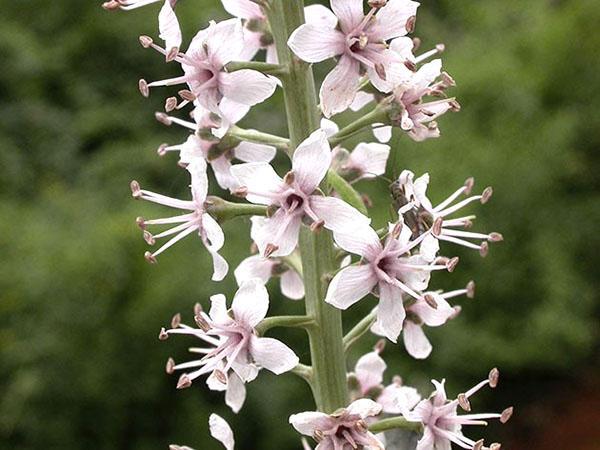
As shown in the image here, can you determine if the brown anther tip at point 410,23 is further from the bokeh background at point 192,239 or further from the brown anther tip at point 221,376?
the bokeh background at point 192,239

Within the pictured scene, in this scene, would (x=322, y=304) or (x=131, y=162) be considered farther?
(x=131, y=162)

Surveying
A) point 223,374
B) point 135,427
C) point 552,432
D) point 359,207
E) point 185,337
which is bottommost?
point 552,432

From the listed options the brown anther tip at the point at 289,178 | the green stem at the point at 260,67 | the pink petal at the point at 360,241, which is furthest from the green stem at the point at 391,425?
the green stem at the point at 260,67

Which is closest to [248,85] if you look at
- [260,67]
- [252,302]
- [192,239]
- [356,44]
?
[260,67]

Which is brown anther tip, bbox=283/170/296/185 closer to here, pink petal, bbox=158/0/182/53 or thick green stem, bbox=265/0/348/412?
thick green stem, bbox=265/0/348/412

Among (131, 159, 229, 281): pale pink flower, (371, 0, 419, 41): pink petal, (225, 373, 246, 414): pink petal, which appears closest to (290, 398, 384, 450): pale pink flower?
(225, 373, 246, 414): pink petal

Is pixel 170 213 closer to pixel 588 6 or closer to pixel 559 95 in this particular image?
pixel 559 95

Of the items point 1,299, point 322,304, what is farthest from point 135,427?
point 322,304
